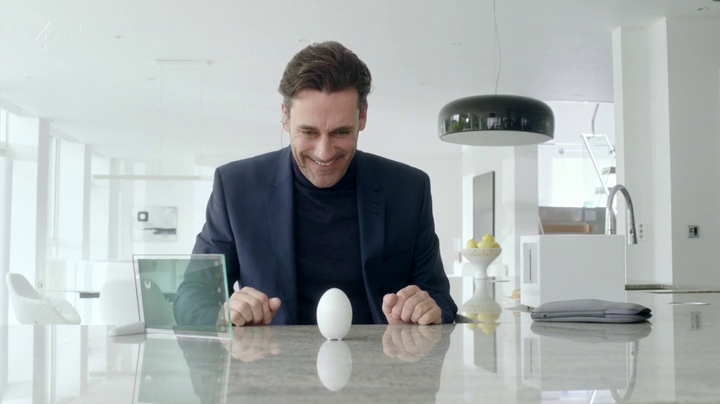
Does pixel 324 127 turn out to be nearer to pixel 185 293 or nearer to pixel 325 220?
pixel 325 220

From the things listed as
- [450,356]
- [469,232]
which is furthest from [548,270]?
[469,232]

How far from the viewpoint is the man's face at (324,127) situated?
1.56 metres

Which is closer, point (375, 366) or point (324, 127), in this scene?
point (375, 366)

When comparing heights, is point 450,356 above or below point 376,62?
below

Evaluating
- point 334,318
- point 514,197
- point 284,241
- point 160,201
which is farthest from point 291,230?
point 160,201

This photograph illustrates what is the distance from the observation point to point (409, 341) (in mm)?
1182

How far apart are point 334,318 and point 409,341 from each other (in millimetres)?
131

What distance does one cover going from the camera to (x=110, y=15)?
16.8ft

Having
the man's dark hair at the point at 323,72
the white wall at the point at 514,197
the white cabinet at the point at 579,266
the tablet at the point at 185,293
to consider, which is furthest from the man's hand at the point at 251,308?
the white wall at the point at 514,197

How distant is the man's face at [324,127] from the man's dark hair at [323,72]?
2 cm

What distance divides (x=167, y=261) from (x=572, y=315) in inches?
32.7

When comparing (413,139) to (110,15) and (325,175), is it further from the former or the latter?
(325,175)

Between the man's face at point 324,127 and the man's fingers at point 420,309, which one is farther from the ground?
the man's face at point 324,127

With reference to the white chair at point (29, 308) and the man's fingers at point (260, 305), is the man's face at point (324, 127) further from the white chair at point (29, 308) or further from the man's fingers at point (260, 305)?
the white chair at point (29, 308)
